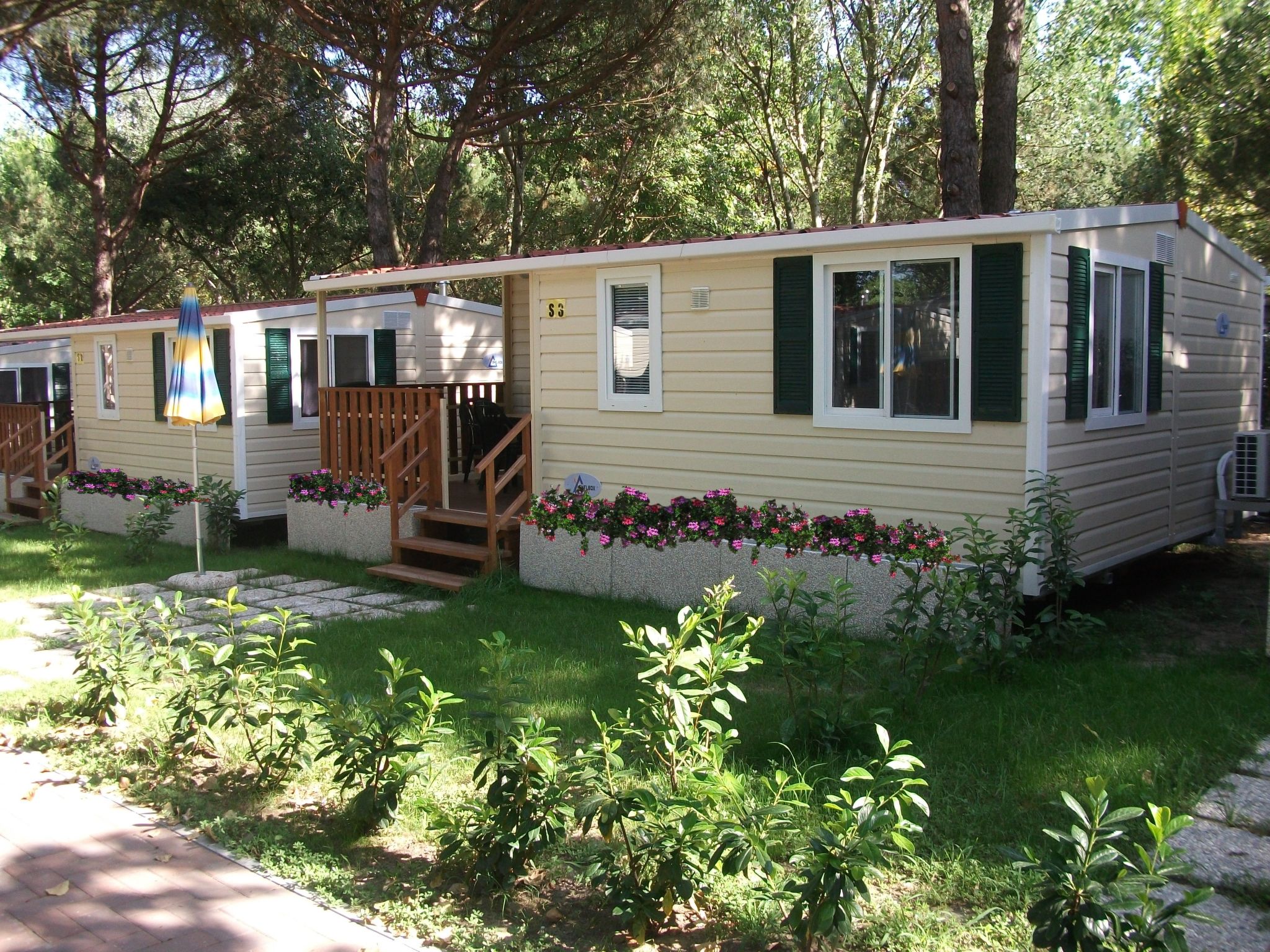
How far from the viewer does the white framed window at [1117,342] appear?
7.27 meters

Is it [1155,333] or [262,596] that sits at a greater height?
[1155,333]

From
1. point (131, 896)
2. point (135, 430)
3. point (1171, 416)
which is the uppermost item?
point (1171, 416)

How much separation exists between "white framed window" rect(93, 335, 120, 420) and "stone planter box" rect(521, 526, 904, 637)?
786cm

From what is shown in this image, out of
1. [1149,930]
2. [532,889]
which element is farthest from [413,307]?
[1149,930]

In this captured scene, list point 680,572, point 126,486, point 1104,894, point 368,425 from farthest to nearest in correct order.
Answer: point 126,486, point 368,425, point 680,572, point 1104,894

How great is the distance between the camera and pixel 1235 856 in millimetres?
3648

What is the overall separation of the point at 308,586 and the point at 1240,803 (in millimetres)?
7303

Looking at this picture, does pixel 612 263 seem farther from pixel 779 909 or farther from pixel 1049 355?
pixel 779 909

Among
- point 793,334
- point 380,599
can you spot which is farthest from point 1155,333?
point 380,599

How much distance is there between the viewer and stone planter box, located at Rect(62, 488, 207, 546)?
1241 cm

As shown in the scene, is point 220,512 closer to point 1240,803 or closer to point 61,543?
point 61,543

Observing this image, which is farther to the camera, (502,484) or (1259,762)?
(502,484)

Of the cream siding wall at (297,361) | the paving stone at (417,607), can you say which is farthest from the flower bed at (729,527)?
the cream siding wall at (297,361)

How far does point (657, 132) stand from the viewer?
18.3 metres
